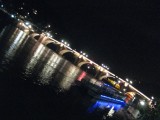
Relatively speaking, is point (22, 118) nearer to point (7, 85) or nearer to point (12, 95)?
point (12, 95)

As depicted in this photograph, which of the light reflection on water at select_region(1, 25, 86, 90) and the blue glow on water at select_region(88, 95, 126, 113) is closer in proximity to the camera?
the light reflection on water at select_region(1, 25, 86, 90)

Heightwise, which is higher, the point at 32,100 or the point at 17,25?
the point at 17,25

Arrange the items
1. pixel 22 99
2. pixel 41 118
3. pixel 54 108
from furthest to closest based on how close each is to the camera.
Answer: pixel 54 108, pixel 22 99, pixel 41 118

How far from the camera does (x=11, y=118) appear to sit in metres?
39.4

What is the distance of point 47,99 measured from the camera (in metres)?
59.2

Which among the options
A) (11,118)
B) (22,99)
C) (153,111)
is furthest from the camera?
(22,99)

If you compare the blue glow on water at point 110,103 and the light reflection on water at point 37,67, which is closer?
the light reflection on water at point 37,67

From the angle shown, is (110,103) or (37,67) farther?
(110,103)

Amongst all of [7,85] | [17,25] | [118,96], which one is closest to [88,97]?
[118,96]

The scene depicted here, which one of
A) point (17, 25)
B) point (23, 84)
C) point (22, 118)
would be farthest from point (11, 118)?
point (17, 25)

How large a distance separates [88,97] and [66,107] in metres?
29.8

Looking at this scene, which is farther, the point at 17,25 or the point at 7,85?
the point at 17,25

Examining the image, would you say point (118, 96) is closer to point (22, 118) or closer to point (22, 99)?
point (22, 99)

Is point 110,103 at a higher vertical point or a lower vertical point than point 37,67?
higher
